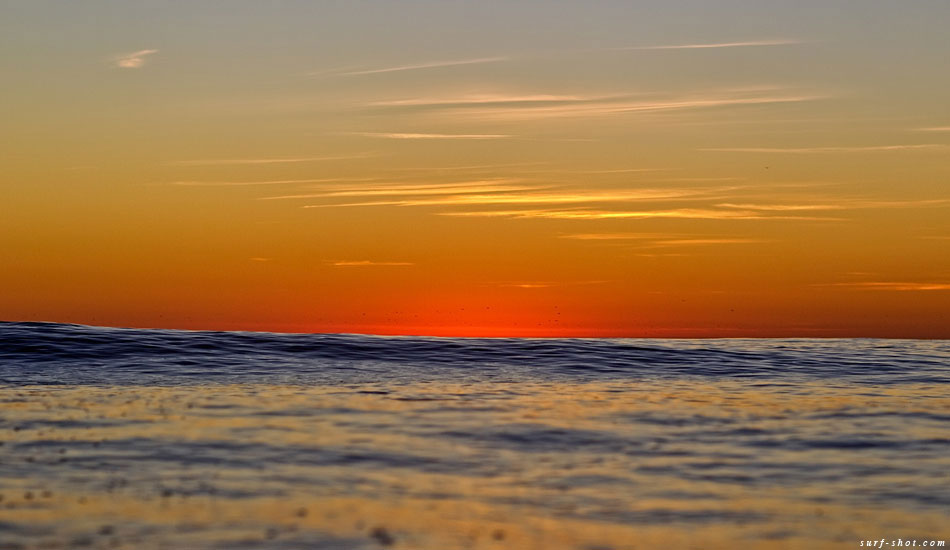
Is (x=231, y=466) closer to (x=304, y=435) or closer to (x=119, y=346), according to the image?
(x=304, y=435)

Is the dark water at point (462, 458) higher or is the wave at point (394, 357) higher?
the wave at point (394, 357)

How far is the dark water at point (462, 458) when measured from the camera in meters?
7.83

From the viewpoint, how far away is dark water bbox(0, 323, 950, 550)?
783 centimetres

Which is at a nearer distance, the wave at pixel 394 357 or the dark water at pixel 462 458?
the dark water at pixel 462 458

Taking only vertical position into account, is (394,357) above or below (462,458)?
above

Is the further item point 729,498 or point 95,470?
point 95,470

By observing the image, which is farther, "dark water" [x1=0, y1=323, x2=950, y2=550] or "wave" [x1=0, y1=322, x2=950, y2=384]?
"wave" [x1=0, y1=322, x2=950, y2=384]

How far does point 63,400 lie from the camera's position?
16.1 metres

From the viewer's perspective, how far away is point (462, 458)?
11.0 meters

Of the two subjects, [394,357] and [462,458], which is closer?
[462,458]

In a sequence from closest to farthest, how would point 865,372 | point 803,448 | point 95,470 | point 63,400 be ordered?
point 95,470 → point 803,448 → point 63,400 → point 865,372

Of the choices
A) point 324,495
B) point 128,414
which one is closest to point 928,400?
point 324,495

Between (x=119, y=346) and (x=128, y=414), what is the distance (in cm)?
1321

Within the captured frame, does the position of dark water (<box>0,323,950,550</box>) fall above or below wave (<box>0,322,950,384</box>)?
below
